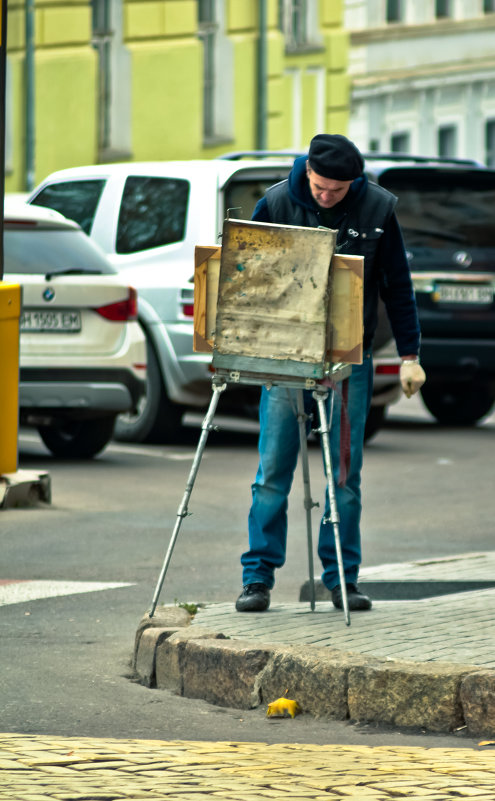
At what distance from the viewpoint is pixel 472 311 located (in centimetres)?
1510

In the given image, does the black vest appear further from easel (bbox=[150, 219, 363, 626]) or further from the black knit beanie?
easel (bbox=[150, 219, 363, 626])

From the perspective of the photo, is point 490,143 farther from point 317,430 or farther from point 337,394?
point 317,430

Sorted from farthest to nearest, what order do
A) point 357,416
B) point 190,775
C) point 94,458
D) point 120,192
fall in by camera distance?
point 120,192, point 94,458, point 357,416, point 190,775

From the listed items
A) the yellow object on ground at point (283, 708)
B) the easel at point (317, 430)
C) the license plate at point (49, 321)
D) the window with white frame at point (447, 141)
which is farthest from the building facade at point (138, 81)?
the yellow object on ground at point (283, 708)

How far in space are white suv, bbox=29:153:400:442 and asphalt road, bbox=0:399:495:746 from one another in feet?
1.41

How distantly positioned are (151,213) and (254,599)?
7.57m

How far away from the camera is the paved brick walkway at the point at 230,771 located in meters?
4.66

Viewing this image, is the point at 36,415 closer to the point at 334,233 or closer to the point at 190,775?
the point at 334,233

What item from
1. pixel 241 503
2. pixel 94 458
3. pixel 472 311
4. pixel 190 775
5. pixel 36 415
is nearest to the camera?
pixel 190 775

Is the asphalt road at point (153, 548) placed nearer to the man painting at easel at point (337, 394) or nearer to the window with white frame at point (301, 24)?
the man painting at easel at point (337, 394)

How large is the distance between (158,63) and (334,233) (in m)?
22.8

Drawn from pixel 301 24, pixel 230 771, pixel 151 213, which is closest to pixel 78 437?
pixel 151 213

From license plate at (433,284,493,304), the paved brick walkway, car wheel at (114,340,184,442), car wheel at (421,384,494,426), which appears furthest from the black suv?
the paved brick walkway

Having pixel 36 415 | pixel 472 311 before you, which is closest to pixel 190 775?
pixel 36 415
